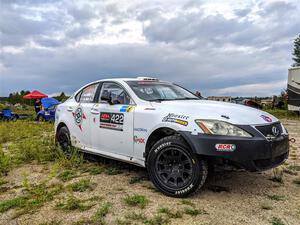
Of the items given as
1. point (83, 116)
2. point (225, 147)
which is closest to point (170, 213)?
point (225, 147)

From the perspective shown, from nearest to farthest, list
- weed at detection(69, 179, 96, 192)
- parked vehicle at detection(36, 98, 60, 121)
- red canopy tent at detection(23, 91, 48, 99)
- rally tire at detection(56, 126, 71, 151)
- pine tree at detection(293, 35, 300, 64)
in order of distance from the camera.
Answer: weed at detection(69, 179, 96, 192) < rally tire at detection(56, 126, 71, 151) < parked vehicle at detection(36, 98, 60, 121) < red canopy tent at detection(23, 91, 48, 99) < pine tree at detection(293, 35, 300, 64)

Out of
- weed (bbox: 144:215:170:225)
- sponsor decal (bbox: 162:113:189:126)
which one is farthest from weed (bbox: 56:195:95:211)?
sponsor decal (bbox: 162:113:189:126)

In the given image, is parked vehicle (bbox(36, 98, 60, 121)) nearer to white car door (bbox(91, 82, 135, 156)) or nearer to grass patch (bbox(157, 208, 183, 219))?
white car door (bbox(91, 82, 135, 156))

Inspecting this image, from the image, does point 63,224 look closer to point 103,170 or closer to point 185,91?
point 103,170

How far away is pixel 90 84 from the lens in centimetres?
600

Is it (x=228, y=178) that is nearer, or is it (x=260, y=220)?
(x=260, y=220)

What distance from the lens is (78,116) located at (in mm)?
5746

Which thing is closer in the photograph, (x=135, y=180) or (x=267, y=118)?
(x=267, y=118)

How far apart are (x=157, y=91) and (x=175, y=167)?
149cm

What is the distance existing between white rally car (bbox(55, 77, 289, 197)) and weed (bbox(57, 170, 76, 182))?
520 millimetres

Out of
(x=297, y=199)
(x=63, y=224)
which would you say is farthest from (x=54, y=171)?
(x=297, y=199)

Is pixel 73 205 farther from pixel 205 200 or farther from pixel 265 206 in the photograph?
pixel 265 206

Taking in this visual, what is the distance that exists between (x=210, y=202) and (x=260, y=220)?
64 centimetres

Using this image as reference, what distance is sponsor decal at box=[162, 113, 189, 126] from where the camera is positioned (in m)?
3.90
